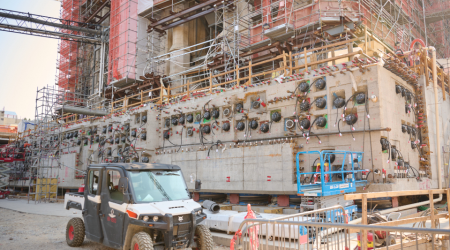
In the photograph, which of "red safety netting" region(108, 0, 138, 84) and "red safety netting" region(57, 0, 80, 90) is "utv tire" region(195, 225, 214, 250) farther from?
"red safety netting" region(57, 0, 80, 90)

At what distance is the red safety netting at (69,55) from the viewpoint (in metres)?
45.3

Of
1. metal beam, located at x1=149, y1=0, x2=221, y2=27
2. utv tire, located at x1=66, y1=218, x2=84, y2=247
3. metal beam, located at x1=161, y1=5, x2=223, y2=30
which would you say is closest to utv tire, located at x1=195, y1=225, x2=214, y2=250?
utv tire, located at x1=66, y1=218, x2=84, y2=247

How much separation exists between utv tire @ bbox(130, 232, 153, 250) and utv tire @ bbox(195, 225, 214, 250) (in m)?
1.23

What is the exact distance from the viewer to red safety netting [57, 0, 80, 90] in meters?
45.3

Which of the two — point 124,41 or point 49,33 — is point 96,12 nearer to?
point 49,33

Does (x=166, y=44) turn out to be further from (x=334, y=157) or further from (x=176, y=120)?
(x=334, y=157)

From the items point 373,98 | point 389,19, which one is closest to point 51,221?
point 373,98

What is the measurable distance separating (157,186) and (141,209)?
86 centimetres

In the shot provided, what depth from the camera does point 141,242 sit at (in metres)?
6.77

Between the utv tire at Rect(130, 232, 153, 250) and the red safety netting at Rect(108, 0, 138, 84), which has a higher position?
the red safety netting at Rect(108, 0, 138, 84)

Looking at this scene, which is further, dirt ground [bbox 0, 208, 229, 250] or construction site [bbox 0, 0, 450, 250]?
dirt ground [bbox 0, 208, 229, 250]

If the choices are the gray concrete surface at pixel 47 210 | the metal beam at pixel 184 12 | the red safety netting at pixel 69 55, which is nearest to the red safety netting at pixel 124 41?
the metal beam at pixel 184 12

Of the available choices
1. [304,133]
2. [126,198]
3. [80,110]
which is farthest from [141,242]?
[80,110]

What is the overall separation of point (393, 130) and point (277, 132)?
188 inches
